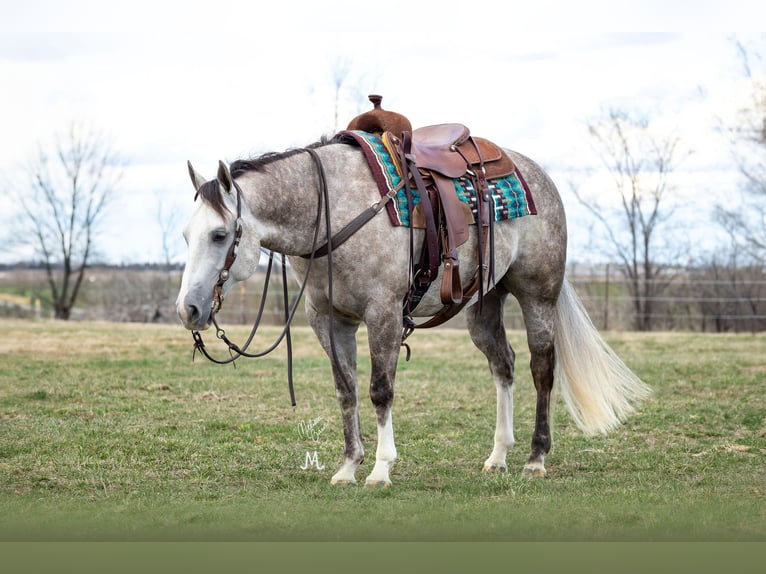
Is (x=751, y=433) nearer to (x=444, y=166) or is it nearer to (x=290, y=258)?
(x=444, y=166)

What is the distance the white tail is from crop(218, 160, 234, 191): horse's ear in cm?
296

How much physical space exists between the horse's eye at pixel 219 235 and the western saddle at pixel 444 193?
46.7 inches

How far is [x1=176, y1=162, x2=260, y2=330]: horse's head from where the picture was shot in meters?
5.12

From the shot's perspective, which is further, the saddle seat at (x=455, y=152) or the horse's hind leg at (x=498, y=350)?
the horse's hind leg at (x=498, y=350)

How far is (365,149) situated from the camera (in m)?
5.92

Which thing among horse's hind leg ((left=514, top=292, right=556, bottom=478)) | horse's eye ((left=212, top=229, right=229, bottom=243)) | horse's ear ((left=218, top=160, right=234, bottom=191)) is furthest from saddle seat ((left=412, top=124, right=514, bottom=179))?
horse's eye ((left=212, top=229, right=229, bottom=243))

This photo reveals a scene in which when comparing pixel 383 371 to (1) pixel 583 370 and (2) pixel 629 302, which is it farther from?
(2) pixel 629 302

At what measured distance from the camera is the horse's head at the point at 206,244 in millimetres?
5125

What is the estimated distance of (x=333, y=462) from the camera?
6758 millimetres

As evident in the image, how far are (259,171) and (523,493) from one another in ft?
8.22

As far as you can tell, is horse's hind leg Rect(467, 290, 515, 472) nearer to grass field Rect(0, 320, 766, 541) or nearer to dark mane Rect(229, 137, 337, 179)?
grass field Rect(0, 320, 766, 541)

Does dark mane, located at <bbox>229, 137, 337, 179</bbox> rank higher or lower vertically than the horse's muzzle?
higher

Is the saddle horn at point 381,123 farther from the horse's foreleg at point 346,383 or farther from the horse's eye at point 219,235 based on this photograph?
the horse's eye at point 219,235

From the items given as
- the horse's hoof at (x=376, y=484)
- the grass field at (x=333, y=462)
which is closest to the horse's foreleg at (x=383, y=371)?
the horse's hoof at (x=376, y=484)
